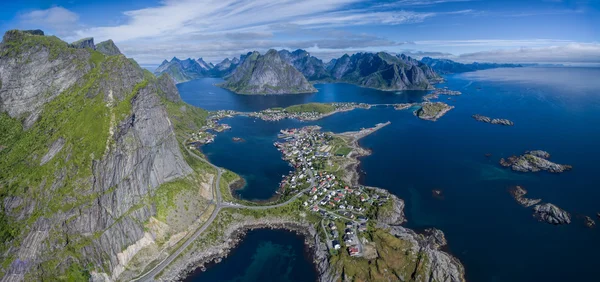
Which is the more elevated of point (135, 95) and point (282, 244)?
point (135, 95)

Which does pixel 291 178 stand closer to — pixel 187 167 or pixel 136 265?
pixel 187 167

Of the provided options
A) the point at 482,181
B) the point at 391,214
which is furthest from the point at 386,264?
the point at 482,181

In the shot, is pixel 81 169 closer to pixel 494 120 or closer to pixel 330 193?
pixel 330 193

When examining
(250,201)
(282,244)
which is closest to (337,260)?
(282,244)

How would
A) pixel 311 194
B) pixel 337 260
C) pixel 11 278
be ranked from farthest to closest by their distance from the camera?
pixel 311 194 → pixel 337 260 → pixel 11 278

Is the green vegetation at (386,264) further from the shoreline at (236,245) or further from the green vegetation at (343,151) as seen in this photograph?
the green vegetation at (343,151)

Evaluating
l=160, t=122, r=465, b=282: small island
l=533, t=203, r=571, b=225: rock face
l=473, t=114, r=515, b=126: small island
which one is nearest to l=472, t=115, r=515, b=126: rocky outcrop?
l=473, t=114, r=515, b=126: small island

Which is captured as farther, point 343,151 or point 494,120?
point 494,120
